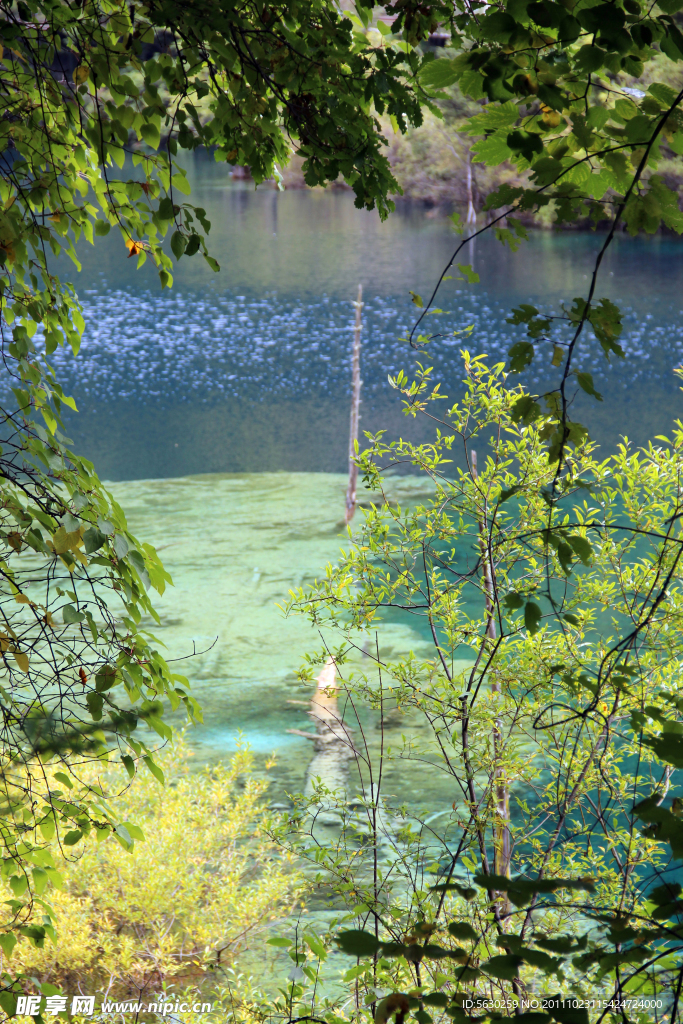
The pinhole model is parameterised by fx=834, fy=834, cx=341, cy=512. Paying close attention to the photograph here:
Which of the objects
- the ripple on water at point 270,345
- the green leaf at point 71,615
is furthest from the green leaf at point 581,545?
the ripple on water at point 270,345

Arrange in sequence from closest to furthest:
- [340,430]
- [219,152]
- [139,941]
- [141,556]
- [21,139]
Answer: [141,556]
[21,139]
[219,152]
[139,941]
[340,430]

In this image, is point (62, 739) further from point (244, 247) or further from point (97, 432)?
point (244, 247)

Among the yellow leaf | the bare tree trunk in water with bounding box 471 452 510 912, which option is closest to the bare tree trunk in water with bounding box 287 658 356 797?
the bare tree trunk in water with bounding box 471 452 510 912

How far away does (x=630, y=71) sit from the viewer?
0.94 m

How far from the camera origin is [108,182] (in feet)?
5.32

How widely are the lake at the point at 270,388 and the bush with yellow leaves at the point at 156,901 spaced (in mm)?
1693

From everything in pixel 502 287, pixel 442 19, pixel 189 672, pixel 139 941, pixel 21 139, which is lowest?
pixel 189 672

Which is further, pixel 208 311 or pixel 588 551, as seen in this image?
pixel 208 311

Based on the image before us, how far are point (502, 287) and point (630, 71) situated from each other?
64.5ft

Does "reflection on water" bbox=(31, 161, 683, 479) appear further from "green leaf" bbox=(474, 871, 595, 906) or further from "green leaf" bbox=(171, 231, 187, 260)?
"green leaf" bbox=(474, 871, 595, 906)

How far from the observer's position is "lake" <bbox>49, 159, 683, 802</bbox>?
7.13 m

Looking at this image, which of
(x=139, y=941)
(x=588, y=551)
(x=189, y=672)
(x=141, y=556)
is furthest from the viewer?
(x=189, y=672)

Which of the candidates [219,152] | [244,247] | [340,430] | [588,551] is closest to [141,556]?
[588,551]

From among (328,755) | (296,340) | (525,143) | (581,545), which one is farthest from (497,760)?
(296,340)
